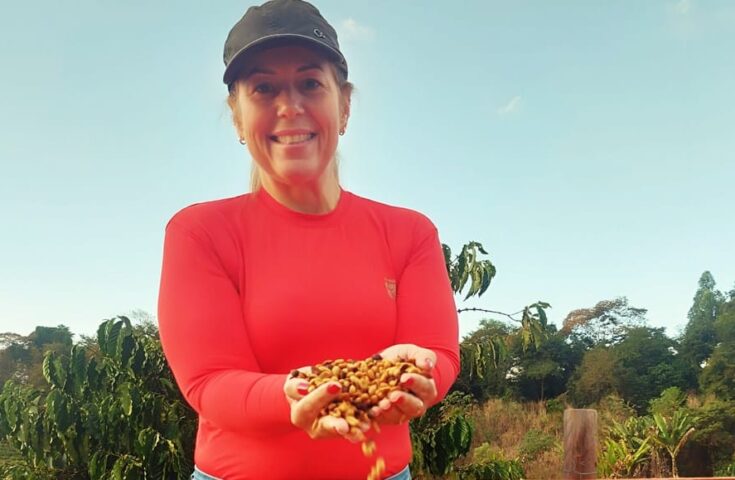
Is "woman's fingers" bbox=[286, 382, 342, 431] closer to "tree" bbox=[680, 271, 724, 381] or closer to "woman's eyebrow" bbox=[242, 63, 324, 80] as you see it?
"woman's eyebrow" bbox=[242, 63, 324, 80]

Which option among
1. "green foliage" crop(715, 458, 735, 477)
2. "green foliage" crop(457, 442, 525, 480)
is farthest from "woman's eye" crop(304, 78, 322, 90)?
"green foliage" crop(715, 458, 735, 477)

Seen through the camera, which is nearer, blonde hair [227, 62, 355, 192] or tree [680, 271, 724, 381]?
blonde hair [227, 62, 355, 192]

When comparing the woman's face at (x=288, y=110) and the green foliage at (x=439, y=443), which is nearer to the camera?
the woman's face at (x=288, y=110)

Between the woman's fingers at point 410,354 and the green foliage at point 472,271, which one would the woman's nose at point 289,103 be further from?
the green foliage at point 472,271

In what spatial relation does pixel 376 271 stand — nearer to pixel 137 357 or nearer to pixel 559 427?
pixel 137 357

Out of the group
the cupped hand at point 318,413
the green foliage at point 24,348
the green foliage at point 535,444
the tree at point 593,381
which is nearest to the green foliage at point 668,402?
the tree at point 593,381

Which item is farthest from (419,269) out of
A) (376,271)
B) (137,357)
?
(137,357)
